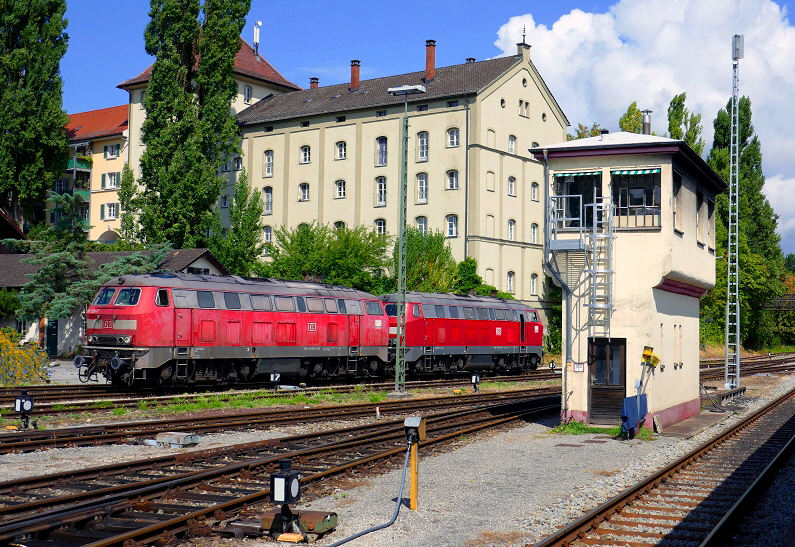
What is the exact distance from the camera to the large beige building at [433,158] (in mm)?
56469

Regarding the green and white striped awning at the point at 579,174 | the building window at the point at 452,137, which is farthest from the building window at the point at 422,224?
the green and white striped awning at the point at 579,174

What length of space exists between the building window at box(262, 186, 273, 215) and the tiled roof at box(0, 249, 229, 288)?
19.5 m

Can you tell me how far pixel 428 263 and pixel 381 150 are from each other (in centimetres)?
1130

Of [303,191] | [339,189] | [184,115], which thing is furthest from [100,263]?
[303,191]

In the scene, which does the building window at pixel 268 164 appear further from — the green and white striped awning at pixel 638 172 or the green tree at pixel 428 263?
the green and white striped awning at pixel 638 172

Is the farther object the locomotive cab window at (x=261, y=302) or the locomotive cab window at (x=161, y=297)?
the locomotive cab window at (x=261, y=302)

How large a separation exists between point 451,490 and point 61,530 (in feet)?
18.8

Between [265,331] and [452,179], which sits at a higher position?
[452,179]

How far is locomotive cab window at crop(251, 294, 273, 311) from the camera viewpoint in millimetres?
29209

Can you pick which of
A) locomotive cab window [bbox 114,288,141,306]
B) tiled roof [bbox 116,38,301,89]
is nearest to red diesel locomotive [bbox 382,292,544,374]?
locomotive cab window [bbox 114,288,141,306]

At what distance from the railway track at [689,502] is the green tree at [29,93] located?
50857 mm

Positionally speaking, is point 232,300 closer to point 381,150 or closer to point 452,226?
point 452,226

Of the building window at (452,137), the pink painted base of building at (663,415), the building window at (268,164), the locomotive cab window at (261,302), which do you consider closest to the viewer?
the pink painted base of building at (663,415)

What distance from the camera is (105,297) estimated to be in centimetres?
2688
